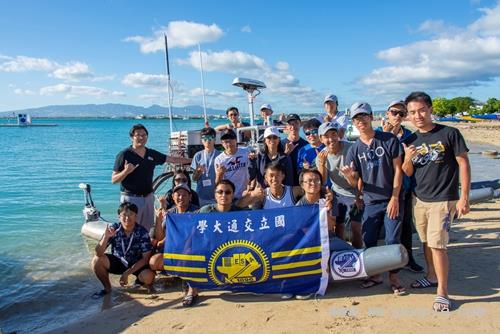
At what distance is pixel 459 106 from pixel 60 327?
329ft

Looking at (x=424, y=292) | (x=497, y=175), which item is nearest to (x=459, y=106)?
(x=497, y=175)

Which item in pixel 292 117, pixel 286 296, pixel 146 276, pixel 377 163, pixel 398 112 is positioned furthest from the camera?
pixel 398 112

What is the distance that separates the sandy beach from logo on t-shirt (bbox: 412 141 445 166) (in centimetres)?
152

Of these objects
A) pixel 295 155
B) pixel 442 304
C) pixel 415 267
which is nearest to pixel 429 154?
pixel 442 304

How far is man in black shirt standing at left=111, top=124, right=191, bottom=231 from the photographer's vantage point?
18.7 feet

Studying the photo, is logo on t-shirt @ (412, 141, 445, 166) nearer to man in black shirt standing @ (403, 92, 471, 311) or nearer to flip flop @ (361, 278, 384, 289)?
man in black shirt standing @ (403, 92, 471, 311)

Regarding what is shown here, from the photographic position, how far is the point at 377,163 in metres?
4.37

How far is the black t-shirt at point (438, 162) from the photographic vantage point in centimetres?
388

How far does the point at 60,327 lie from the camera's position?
189 inches

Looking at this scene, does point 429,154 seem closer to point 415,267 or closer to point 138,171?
point 415,267

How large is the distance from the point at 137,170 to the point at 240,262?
7.59 feet

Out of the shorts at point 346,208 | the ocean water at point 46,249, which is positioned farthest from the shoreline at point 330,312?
the ocean water at point 46,249

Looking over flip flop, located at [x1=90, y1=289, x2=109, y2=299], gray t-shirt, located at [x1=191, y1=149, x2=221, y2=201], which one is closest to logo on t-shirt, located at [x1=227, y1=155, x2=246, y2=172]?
gray t-shirt, located at [x1=191, y1=149, x2=221, y2=201]

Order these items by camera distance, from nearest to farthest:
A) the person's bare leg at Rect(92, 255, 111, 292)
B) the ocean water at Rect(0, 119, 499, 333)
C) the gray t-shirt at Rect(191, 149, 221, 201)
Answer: the person's bare leg at Rect(92, 255, 111, 292)
the ocean water at Rect(0, 119, 499, 333)
the gray t-shirt at Rect(191, 149, 221, 201)
